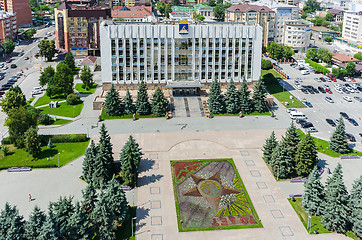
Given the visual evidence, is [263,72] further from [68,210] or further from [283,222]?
[68,210]

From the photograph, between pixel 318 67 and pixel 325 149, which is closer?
pixel 325 149

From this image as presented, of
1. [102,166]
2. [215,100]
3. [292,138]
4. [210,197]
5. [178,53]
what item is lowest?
[210,197]

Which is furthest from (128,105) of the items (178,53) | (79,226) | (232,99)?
(79,226)

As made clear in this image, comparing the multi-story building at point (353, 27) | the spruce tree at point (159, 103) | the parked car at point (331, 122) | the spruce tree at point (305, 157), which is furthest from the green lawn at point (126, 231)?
the multi-story building at point (353, 27)

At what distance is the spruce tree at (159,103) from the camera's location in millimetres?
85506

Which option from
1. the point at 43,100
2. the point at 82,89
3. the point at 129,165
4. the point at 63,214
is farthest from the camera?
the point at 82,89

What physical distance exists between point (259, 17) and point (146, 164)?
103012mm

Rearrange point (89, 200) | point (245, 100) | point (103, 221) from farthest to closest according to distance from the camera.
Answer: point (245, 100) → point (89, 200) → point (103, 221)

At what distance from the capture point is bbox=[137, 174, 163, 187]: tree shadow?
60562mm

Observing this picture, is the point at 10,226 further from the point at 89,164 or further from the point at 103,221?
the point at 89,164

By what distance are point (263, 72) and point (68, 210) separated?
93.4m

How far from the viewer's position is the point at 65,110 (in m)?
90.1

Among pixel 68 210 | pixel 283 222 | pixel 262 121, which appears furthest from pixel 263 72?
pixel 68 210

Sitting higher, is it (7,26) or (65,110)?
(7,26)
